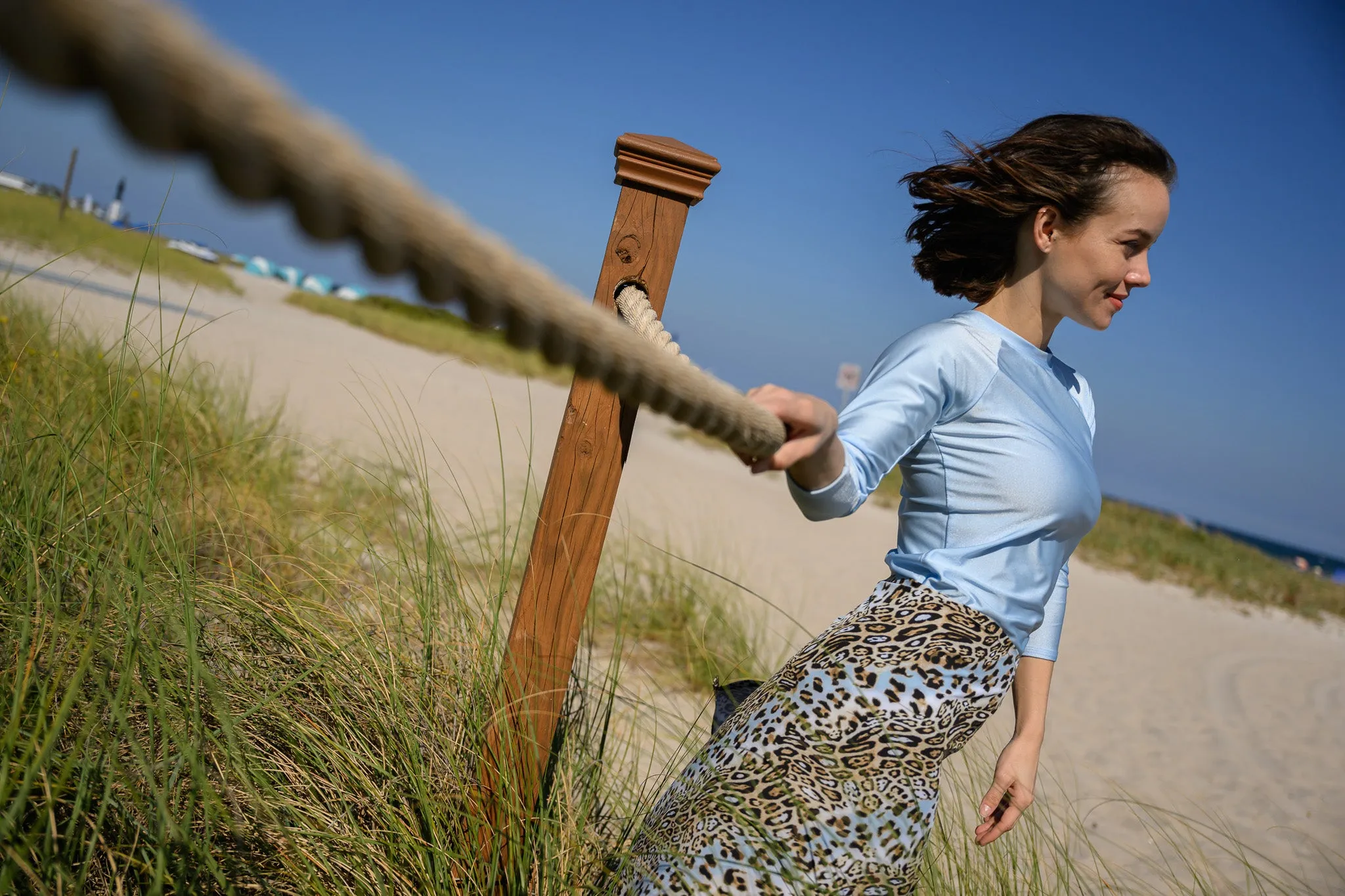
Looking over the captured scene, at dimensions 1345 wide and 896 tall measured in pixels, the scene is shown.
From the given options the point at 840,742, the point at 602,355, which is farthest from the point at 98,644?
the point at 840,742

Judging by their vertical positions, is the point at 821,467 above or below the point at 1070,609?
above

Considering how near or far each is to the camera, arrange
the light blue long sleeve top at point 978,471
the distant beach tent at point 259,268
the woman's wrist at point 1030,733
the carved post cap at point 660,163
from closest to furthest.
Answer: the light blue long sleeve top at point 978,471
the carved post cap at point 660,163
the woman's wrist at point 1030,733
the distant beach tent at point 259,268

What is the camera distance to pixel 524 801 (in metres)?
1.62

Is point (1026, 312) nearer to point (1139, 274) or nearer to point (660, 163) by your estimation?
point (1139, 274)

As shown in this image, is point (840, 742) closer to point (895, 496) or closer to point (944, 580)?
point (944, 580)

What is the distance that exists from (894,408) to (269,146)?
1.15 meters

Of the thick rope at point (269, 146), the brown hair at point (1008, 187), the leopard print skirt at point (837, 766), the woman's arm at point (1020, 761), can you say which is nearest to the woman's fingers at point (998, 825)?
the woman's arm at point (1020, 761)

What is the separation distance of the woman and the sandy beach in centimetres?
97

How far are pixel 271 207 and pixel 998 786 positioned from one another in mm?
1862

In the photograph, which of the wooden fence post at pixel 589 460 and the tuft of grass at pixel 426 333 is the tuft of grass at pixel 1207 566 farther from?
the wooden fence post at pixel 589 460

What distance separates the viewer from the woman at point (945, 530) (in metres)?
1.30

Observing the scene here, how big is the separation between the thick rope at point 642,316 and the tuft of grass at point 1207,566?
13537 millimetres

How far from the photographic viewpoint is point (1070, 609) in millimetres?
9562

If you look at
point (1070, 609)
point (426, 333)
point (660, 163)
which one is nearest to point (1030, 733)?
point (660, 163)
